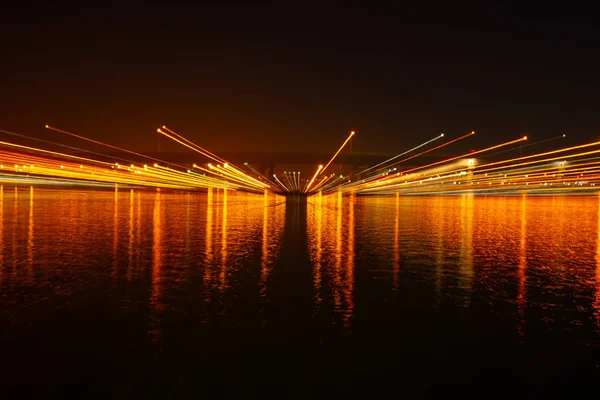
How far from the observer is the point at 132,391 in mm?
4512

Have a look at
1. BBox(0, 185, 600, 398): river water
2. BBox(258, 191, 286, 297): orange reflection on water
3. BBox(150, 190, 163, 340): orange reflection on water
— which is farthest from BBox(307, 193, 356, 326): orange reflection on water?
BBox(150, 190, 163, 340): orange reflection on water

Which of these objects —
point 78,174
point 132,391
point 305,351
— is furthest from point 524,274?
point 78,174

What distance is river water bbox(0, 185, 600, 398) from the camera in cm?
501

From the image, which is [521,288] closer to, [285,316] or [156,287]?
[285,316]

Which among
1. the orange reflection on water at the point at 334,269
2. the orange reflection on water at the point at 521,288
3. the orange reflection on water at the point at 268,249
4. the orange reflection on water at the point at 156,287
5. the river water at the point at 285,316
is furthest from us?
the orange reflection on water at the point at 268,249

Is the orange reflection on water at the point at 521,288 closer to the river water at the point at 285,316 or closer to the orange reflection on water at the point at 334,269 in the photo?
the river water at the point at 285,316

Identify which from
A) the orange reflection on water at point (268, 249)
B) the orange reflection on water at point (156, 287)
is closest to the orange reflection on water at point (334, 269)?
the orange reflection on water at point (268, 249)

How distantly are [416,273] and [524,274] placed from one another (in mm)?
1902

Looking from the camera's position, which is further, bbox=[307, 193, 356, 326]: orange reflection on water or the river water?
bbox=[307, 193, 356, 326]: orange reflection on water

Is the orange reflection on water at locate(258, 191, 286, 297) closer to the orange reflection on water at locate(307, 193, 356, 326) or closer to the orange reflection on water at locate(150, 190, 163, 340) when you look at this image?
the orange reflection on water at locate(307, 193, 356, 326)

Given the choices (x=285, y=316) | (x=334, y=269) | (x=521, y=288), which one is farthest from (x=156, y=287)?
(x=521, y=288)

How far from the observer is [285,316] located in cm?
691

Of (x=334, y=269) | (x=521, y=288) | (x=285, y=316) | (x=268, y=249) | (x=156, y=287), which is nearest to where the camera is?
(x=285, y=316)

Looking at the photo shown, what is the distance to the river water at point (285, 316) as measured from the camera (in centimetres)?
501
